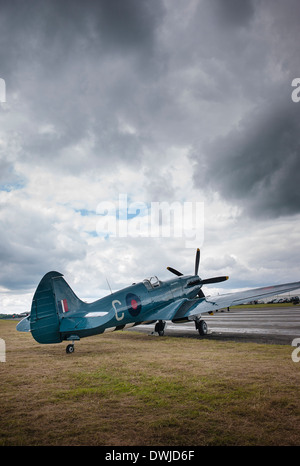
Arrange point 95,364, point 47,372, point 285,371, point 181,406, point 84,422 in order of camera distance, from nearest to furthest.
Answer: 1. point 84,422
2. point 181,406
3. point 285,371
4. point 47,372
5. point 95,364

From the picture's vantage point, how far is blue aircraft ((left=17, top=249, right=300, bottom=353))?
9430 mm

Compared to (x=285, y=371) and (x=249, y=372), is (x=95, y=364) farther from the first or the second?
(x=285, y=371)

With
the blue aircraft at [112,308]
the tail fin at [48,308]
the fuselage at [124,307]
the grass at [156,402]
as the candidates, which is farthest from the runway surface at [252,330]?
the tail fin at [48,308]

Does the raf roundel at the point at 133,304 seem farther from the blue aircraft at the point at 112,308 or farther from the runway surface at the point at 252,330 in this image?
the runway surface at the point at 252,330

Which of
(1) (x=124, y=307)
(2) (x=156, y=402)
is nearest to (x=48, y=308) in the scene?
(1) (x=124, y=307)

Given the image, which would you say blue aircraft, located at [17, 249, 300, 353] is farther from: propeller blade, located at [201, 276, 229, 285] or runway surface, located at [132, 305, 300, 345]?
runway surface, located at [132, 305, 300, 345]

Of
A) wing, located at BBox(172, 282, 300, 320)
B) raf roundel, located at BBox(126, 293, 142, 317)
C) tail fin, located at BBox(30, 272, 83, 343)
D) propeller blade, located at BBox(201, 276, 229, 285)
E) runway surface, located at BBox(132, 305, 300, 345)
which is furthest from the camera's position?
propeller blade, located at BBox(201, 276, 229, 285)

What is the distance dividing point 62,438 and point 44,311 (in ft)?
22.3

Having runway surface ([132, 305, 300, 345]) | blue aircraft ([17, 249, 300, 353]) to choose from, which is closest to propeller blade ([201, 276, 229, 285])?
blue aircraft ([17, 249, 300, 353])

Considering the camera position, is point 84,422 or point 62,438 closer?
point 62,438

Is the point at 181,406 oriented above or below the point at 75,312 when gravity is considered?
below

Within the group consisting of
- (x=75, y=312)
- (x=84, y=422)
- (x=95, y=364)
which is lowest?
(x=95, y=364)

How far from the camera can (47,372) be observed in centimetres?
663
